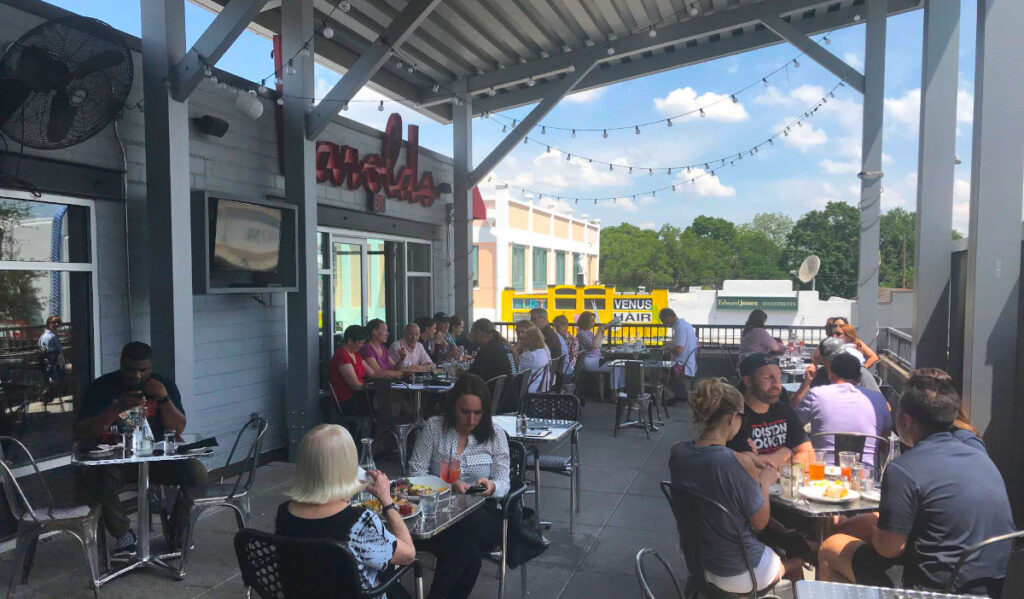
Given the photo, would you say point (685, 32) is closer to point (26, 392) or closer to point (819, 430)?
point (819, 430)

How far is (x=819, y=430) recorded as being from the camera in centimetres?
389

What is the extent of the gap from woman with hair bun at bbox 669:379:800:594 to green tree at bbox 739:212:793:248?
7568 centimetres

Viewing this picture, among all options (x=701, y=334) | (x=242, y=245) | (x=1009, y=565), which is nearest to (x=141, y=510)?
(x=242, y=245)

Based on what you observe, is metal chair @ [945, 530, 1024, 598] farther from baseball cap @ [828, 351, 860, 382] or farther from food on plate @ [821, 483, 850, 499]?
baseball cap @ [828, 351, 860, 382]

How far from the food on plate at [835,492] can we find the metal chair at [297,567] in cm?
205

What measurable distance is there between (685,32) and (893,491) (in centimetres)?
784

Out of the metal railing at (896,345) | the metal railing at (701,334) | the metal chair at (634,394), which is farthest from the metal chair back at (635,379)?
the metal railing at (701,334)

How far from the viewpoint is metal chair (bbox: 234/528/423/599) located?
2064mm

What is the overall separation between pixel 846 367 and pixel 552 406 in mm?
2033

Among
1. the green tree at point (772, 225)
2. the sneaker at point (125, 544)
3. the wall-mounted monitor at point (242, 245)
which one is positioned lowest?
the sneaker at point (125, 544)

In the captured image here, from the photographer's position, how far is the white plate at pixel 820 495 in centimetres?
293

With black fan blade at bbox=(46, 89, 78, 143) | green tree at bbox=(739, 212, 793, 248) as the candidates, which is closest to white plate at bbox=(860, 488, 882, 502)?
black fan blade at bbox=(46, 89, 78, 143)

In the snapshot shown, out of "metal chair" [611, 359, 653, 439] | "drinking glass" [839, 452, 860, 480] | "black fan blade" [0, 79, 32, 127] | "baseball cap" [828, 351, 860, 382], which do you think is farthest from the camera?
"metal chair" [611, 359, 653, 439]

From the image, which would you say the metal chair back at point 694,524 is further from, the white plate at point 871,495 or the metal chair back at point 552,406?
the metal chair back at point 552,406
